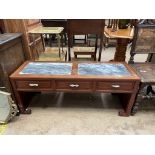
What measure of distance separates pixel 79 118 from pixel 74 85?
476mm

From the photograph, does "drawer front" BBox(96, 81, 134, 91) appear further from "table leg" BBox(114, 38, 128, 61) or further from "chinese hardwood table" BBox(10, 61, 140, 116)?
"table leg" BBox(114, 38, 128, 61)

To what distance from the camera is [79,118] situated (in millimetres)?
1941

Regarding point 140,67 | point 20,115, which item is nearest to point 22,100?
point 20,115

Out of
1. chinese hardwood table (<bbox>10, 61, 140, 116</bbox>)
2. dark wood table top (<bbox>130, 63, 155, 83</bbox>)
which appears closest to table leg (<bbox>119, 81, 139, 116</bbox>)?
chinese hardwood table (<bbox>10, 61, 140, 116</bbox>)

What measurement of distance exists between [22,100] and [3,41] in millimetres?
745

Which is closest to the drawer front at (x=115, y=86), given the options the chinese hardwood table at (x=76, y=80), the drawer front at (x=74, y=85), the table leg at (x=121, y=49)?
the chinese hardwood table at (x=76, y=80)

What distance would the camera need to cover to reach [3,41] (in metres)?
1.65

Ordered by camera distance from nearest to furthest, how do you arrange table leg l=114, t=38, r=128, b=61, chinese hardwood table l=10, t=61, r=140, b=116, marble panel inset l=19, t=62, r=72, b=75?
chinese hardwood table l=10, t=61, r=140, b=116 → marble panel inset l=19, t=62, r=72, b=75 → table leg l=114, t=38, r=128, b=61

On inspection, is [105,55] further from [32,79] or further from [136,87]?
[32,79]

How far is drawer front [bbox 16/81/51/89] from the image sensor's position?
1.74 meters

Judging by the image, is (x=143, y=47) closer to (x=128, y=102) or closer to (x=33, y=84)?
(x=128, y=102)

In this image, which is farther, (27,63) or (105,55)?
(105,55)
